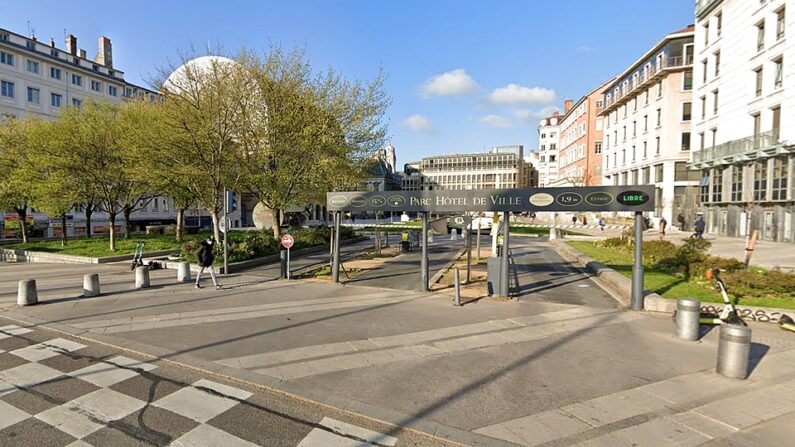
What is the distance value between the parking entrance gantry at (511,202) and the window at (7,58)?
51538 millimetres

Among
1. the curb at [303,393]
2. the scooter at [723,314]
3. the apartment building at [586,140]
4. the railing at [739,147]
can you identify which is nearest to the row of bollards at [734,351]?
the scooter at [723,314]

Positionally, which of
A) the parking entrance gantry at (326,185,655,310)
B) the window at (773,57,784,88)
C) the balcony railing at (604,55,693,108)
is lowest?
the parking entrance gantry at (326,185,655,310)

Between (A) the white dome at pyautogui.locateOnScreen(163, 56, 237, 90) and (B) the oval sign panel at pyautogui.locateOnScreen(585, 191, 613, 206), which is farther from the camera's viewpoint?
(A) the white dome at pyautogui.locateOnScreen(163, 56, 237, 90)

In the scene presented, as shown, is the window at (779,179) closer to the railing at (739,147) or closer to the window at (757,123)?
the railing at (739,147)

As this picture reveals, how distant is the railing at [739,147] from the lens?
26550mm

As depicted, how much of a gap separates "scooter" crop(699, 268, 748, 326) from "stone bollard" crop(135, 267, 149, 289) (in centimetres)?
1526

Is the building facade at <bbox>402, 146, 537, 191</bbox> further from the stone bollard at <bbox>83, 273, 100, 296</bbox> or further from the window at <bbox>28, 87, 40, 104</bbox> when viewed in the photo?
the stone bollard at <bbox>83, 273, 100, 296</bbox>

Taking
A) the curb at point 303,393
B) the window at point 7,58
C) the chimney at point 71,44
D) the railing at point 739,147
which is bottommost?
the curb at point 303,393

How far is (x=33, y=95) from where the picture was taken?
44.8 m

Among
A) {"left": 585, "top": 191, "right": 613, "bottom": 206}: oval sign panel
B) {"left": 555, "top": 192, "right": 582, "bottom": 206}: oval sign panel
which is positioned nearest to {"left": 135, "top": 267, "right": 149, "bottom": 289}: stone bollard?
{"left": 555, "top": 192, "right": 582, "bottom": 206}: oval sign panel

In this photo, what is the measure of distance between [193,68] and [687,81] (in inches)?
1836

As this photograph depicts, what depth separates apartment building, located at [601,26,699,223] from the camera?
4128cm

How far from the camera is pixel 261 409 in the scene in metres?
4.94

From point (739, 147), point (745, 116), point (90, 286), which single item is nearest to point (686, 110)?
point (745, 116)
